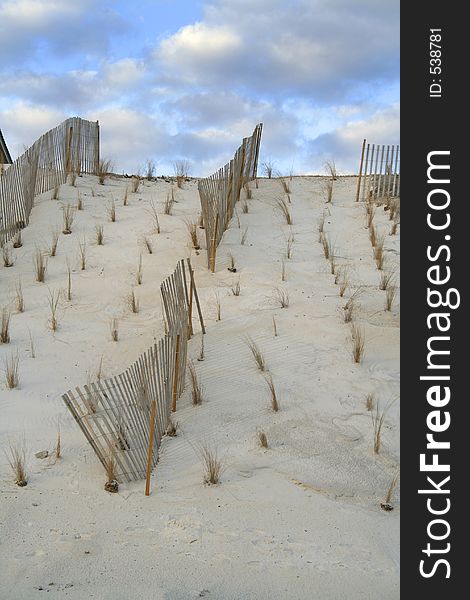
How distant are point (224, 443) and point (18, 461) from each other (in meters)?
1.60

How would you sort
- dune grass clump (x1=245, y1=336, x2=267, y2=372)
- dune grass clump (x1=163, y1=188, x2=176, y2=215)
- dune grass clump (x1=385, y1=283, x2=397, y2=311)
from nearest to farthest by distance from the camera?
dune grass clump (x1=245, y1=336, x2=267, y2=372) → dune grass clump (x1=385, y1=283, x2=397, y2=311) → dune grass clump (x1=163, y1=188, x2=176, y2=215)

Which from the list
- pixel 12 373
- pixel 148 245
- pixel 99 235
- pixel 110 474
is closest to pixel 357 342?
pixel 110 474

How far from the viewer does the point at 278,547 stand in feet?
15.2

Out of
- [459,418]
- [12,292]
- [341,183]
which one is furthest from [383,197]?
[459,418]

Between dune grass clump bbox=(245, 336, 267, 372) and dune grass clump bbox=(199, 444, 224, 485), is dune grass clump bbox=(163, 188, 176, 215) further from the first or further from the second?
dune grass clump bbox=(199, 444, 224, 485)

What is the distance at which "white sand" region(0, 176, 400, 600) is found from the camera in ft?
14.4

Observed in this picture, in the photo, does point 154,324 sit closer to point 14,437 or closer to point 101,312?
point 101,312

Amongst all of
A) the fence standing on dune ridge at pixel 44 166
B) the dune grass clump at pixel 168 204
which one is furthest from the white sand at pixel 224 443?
the dune grass clump at pixel 168 204

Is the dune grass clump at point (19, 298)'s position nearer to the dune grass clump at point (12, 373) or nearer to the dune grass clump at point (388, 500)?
the dune grass clump at point (12, 373)

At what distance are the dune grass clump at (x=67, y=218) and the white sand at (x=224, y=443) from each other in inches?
8.1

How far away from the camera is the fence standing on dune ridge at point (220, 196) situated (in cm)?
922

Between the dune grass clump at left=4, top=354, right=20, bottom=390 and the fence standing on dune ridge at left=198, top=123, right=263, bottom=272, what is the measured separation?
296 centimetres

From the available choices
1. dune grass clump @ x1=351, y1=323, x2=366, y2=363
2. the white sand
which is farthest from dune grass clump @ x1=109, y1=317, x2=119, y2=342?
dune grass clump @ x1=351, y1=323, x2=366, y2=363

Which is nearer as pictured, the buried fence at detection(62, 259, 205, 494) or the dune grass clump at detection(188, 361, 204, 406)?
the buried fence at detection(62, 259, 205, 494)
